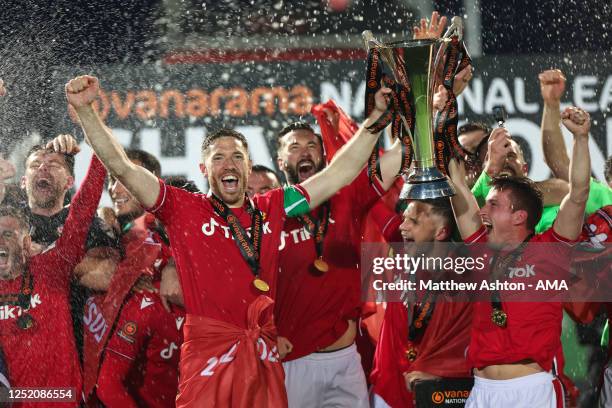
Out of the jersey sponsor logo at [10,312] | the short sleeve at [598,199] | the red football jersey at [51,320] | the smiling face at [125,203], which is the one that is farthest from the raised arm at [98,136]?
the short sleeve at [598,199]

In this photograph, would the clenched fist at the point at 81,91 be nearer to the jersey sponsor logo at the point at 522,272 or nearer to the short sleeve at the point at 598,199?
the jersey sponsor logo at the point at 522,272

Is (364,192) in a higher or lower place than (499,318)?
higher

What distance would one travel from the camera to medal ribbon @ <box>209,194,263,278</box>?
4.25 meters

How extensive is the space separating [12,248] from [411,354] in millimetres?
1935

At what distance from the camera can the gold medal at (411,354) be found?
5.12 metres

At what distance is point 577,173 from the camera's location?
4344 millimetres

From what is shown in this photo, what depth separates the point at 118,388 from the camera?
5.37 m

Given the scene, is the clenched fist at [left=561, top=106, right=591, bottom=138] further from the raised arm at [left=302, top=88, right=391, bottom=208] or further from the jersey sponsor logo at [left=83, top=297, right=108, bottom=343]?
the jersey sponsor logo at [left=83, top=297, right=108, bottom=343]

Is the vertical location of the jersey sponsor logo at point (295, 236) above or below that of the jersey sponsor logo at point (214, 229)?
below

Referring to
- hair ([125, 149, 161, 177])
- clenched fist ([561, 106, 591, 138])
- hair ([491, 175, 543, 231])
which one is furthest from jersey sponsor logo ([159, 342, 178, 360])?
clenched fist ([561, 106, 591, 138])

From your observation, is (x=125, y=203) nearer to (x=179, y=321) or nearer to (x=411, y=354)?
(x=179, y=321)

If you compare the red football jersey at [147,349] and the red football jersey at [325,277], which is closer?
the red football jersey at [325,277]

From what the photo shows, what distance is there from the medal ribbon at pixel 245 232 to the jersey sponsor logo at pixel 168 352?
132 cm

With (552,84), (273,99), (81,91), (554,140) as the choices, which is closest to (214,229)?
(81,91)
